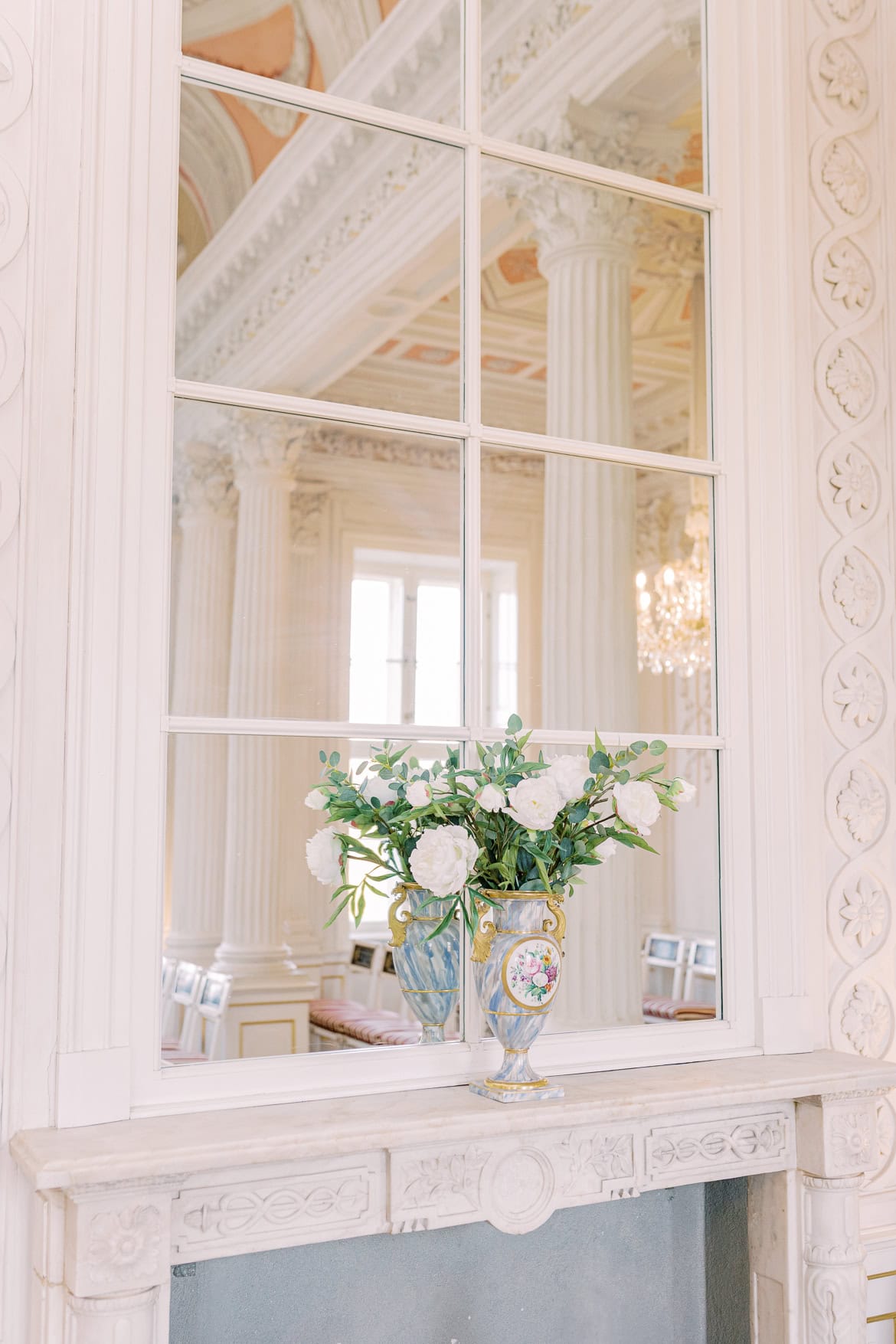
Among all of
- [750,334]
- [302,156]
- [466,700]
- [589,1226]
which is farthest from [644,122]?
[589,1226]

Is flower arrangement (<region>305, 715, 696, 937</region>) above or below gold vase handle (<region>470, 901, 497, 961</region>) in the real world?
above

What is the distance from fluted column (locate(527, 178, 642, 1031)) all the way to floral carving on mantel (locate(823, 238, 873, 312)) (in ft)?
1.44

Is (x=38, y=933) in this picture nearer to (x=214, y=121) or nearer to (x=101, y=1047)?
(x=101, y=1047)

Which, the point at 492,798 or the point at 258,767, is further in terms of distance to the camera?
the point at 258,767

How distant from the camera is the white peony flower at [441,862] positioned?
5.89ft

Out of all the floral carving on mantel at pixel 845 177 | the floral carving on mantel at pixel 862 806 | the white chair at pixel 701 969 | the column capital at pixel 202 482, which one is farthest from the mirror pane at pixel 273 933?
the floral carving on mantel at pixel 845 177

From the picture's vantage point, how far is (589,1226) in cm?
215

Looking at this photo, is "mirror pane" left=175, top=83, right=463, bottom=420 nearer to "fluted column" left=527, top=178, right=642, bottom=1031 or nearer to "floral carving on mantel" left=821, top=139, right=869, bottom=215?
"fluted column" left=527, top=178, right=642, bottom=1031

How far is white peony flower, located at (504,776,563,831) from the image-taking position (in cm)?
179

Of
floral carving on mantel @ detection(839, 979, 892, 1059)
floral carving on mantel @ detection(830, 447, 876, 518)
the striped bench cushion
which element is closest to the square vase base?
the striped bench cushion

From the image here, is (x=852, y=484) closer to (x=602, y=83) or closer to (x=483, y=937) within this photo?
(x=602, y=83)

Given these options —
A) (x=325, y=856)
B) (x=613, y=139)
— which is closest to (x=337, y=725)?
(x=325, y=856)

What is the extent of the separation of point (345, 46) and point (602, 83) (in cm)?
55

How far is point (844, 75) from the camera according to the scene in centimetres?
257
